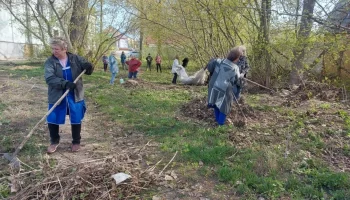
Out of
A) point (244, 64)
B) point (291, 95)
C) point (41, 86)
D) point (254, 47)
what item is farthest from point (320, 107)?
point (41, 86)

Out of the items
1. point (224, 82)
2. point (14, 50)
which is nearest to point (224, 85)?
point (224, 82)

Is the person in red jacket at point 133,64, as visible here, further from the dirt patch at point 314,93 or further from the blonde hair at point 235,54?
the blonde hair at point 235,54

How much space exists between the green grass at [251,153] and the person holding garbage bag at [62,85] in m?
0.59

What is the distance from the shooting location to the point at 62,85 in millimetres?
4027

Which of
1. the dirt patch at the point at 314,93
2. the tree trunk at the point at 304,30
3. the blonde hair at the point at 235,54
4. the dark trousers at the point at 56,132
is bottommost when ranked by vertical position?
the dark trousers at the point at 56,132

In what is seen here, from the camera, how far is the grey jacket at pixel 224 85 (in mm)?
5281

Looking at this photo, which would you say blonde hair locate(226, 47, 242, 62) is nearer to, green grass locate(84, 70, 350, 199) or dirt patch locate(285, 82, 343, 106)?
green grass locate(84, 70, 350, 199)

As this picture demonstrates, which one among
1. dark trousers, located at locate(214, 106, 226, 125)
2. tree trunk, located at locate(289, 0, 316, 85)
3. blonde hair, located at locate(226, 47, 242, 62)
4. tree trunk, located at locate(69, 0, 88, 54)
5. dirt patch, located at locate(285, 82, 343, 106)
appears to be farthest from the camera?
tree trunk, located at locate(69, 0, 88, 54)

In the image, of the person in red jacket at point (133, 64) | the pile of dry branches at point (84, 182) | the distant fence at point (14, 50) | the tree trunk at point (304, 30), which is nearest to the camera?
the pile of dry branches at point (84, 182)

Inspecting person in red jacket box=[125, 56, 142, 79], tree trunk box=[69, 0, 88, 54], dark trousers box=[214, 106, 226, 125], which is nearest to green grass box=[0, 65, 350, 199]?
dark trousers box=[214, 106, 226, 125]

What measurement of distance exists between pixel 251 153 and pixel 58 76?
119 inches

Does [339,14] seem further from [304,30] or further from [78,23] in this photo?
[78,23]

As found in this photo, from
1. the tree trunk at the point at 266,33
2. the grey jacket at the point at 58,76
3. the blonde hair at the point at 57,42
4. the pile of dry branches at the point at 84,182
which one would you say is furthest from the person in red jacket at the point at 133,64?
the pile of dry branches at the point at 84,182

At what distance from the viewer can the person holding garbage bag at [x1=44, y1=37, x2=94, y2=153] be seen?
4047 mm
